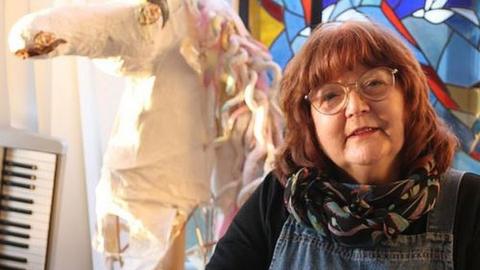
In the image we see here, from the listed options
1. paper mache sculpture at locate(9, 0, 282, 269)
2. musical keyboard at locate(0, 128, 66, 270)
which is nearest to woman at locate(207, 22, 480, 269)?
paper mache sculpture at locate(9, 0, 282, 269)

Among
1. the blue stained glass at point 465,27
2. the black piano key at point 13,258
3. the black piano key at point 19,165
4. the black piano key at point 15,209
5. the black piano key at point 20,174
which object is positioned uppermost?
the blue stained glass at point 465,27

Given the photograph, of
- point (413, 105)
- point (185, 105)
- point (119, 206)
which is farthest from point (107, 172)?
point (413, 105)

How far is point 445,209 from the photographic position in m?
0.96

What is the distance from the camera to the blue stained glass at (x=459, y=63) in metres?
1.42

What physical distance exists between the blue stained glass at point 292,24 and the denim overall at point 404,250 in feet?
2.18

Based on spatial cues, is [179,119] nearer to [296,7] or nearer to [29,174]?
[29,174]

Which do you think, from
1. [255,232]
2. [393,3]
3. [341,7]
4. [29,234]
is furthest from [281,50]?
[29,234]

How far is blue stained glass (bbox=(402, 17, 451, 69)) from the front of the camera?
144 centimetres

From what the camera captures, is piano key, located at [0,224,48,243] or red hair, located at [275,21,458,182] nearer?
red hair, located at [275,21,458,182]

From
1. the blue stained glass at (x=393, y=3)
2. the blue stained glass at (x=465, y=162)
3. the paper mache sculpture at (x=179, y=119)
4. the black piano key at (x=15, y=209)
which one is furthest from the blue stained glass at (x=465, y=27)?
the black piano key at (x=15, y=209)

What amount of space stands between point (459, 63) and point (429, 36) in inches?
3.5

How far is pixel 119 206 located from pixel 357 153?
44cm

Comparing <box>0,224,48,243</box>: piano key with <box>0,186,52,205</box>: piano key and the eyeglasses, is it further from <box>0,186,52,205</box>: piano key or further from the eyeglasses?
the eyeglasses

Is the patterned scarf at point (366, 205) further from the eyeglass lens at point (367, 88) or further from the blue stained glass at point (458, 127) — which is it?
the blue stained glass at point (458, 127)
